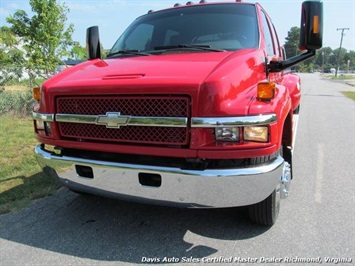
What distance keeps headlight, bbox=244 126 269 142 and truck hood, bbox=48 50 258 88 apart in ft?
1.66

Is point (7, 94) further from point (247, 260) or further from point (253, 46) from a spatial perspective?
point (247, 260)

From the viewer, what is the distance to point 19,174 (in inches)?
193

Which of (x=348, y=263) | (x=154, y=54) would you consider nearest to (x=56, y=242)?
(x=154, y=54)

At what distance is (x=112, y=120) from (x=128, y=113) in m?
0.15

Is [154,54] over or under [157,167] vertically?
over

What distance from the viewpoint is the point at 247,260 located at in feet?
9.26

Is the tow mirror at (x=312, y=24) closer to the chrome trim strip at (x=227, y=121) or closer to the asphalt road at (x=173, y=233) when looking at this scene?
the chrome trim strip at (x=227, y=121)

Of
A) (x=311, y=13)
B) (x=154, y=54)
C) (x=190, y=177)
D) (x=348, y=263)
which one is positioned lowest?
(x=348, y=263)

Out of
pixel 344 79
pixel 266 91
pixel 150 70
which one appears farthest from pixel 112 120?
pixel 344 79

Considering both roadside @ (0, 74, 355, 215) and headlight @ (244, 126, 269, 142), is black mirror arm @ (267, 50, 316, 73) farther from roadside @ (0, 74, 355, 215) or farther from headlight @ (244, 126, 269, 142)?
roadside @ (0, 74, 355, 215)

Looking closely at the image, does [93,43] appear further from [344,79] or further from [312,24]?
[344,79]

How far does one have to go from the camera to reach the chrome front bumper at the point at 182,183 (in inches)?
103

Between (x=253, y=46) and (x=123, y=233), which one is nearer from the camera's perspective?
(x=123, y=233)

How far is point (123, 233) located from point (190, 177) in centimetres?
109
